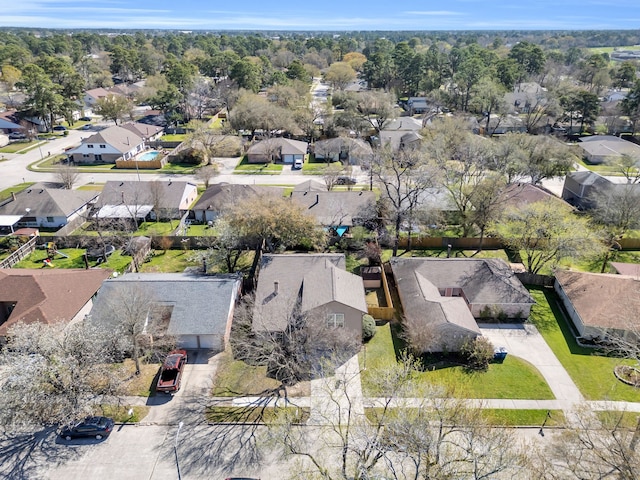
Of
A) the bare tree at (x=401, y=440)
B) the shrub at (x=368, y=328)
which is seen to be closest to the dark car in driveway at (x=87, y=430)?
the bare tree at (x=401, y=440)

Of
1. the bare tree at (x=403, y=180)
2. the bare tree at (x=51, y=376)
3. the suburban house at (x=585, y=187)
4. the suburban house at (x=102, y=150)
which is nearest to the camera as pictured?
the bare tree at (x=51, y=376)

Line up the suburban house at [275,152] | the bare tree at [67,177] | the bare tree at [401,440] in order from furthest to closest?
the suburban house at [275,152], the bare tree at [67,177], the bare tree at [401,440]

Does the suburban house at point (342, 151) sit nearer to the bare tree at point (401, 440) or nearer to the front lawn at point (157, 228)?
the front lawn at point (157, 228)

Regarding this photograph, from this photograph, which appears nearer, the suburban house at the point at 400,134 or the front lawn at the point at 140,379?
the front lawn at the point at 140,379

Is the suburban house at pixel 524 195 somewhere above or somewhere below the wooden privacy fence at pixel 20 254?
above

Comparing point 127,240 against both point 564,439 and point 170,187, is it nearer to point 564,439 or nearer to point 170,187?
point 170,187

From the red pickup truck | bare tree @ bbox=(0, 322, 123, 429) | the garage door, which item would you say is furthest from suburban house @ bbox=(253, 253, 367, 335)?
bare tree @ bbox=(0, 322, 123, 429)

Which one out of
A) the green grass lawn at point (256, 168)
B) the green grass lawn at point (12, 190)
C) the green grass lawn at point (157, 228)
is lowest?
the green grass lawn at point (256, 168)

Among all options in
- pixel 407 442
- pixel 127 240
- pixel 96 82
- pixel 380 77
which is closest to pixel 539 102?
pixel 380 77
